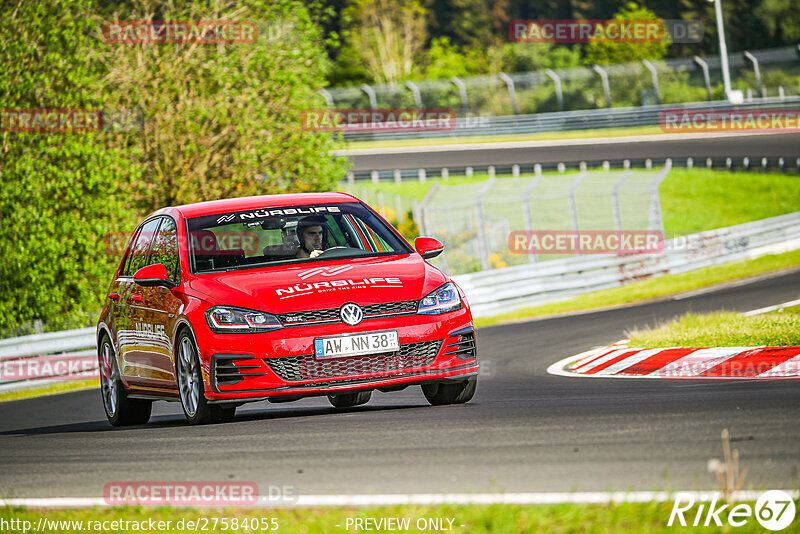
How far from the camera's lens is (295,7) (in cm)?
2725

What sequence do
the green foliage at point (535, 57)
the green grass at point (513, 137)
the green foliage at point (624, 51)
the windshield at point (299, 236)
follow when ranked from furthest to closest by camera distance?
the green foliage at point (535, 57), the green foliage at point (624, 51), the green grass at point (513, 137), the windshield at point (299, 236)

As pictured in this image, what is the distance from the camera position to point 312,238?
9.37 m

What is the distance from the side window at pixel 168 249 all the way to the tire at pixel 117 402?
1.04 meters

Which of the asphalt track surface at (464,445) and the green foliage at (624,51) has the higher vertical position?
the asphalt track surface at (464,445)

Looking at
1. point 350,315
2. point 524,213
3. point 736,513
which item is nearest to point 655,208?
point 524,213

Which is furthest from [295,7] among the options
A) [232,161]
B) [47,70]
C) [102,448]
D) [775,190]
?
[102,448]

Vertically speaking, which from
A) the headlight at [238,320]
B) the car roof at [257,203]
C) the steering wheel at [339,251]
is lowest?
the headlight at [238,320]

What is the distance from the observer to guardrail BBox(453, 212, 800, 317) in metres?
22.9

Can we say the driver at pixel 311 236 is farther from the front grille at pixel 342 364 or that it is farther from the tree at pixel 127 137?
the tree at pixel 127 137

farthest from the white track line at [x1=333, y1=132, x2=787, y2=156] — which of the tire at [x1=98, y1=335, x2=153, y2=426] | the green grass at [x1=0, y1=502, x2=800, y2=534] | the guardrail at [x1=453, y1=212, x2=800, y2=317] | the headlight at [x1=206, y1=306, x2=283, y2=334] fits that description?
the green grass at [x1=0, y1=502, x2=800, y2=534]

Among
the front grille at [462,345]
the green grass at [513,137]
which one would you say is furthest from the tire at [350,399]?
the green grass at [513,137]

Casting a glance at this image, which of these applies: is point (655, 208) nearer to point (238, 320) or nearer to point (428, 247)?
point (428, 247)

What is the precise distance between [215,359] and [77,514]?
257 cm

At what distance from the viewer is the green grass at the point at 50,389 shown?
17.2 m
